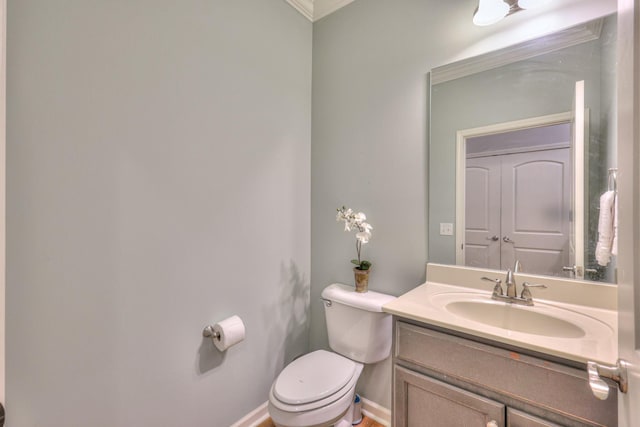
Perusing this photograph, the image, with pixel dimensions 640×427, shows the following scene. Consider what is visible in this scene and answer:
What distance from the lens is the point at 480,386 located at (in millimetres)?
955

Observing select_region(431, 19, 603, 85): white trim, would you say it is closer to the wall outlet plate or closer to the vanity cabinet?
the wall outlet plate

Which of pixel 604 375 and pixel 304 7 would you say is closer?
pixel 604 375

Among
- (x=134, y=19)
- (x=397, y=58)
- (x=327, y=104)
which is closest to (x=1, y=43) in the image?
(x=134, y=19)

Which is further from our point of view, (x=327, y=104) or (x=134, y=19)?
(x=327, y=104)

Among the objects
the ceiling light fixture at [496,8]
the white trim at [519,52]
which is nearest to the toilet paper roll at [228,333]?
the white trim at [519,52]

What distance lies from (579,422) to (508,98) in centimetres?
126

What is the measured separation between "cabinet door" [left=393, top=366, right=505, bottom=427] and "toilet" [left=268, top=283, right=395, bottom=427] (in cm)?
27

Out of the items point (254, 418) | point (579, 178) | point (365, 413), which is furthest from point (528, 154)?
point (254, 418)

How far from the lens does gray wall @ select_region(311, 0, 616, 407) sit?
144 centimetres

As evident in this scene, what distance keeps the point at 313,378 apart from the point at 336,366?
0.15 metres

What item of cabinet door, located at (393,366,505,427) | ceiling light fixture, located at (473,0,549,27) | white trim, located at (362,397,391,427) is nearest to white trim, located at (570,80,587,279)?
ceiling light fixture, located at (473,0,549,27)

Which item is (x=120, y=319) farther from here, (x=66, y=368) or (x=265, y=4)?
(x=265, y=4)

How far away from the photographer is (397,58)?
1589 millimetres

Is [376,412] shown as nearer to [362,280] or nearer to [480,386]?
[362,280]
